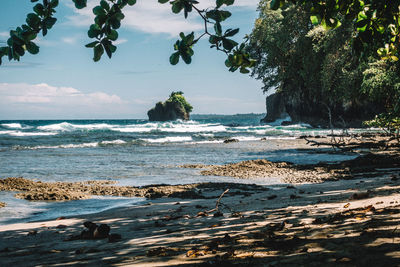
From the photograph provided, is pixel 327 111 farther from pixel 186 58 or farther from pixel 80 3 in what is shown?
pixel 80 3

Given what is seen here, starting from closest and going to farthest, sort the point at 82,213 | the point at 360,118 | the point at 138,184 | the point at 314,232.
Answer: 1. the point at 314,232
2. the point at 82,213
3. the point at 138,184
4. the point at 360,118

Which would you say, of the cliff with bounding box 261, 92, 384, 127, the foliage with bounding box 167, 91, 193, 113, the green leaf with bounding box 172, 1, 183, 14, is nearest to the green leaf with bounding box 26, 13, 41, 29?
the green leaf with bounding box 172, 1, 183, 14

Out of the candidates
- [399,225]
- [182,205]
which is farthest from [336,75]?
[399,225]

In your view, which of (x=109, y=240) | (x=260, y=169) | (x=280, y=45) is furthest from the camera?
(x=280, y=45)

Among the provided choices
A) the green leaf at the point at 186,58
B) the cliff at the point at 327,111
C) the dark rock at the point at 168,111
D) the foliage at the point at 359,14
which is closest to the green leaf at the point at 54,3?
the green leaf at the point at 186,58

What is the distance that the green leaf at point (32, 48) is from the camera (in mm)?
2740

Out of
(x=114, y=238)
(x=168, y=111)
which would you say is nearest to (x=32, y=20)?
(x=114, y=238)

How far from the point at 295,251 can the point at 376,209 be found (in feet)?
4.92

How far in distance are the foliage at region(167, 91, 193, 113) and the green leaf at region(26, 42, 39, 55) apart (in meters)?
90.6

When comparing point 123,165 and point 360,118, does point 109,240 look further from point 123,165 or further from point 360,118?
point 360,118

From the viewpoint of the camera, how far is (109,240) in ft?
11.3

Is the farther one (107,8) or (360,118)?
(360,118)

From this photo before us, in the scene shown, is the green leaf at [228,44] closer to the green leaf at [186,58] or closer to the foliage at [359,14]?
the green leaf at [186,58]

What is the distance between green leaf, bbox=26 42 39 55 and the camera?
8.99 feet
